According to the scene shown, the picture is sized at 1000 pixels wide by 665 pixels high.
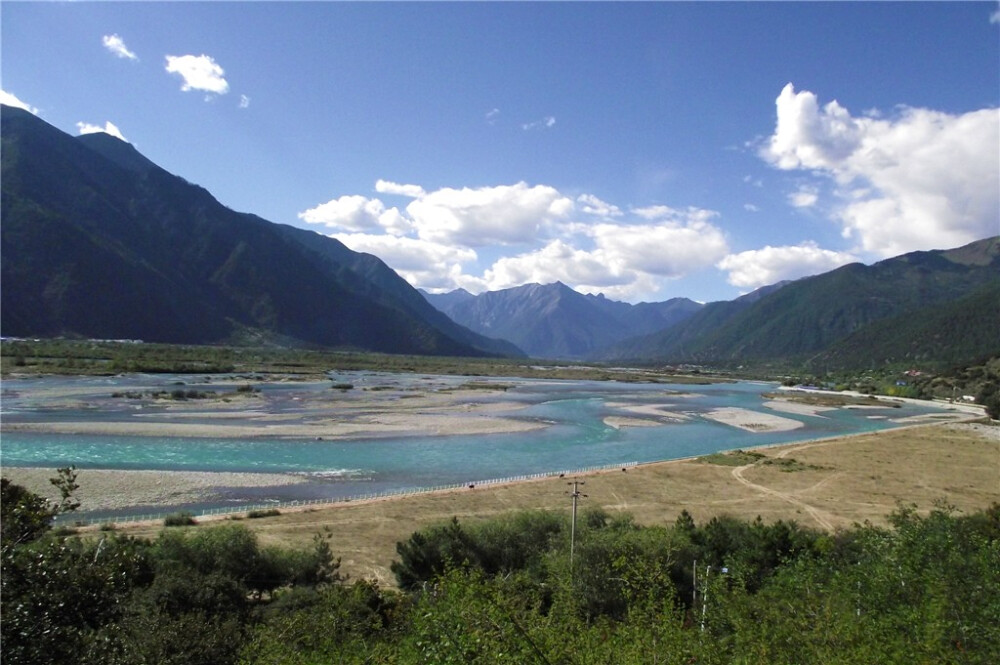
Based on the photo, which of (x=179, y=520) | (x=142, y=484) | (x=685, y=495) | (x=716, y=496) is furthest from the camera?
(x=685, y=495)

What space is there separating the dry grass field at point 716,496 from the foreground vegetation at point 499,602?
20.0ft

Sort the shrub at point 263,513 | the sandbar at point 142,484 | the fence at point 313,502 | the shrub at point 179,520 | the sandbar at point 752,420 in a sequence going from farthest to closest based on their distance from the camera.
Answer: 1. the sandbar at point 752,420
2. the sandbar at point 142,484
3. the shrub at point 263,513
4. the fence at point 313,502
5. the shrub at point 179,520

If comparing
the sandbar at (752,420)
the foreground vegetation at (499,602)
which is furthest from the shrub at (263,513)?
the sandbar at (752,420)

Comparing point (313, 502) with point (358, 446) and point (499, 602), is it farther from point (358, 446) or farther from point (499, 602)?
point (499, 602)

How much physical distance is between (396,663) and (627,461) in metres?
44.2

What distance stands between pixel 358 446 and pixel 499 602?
45.8 m

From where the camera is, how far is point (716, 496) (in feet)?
125

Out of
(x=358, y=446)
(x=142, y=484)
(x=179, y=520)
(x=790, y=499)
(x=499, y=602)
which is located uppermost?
(x=499, y=602)

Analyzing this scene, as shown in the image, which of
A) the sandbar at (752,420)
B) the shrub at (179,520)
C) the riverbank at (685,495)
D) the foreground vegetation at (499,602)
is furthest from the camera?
the sandbar at (752,420)

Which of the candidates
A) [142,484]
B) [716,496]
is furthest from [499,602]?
[142,484]

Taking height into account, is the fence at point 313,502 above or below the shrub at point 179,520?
below

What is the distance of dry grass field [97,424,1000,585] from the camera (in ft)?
91.5

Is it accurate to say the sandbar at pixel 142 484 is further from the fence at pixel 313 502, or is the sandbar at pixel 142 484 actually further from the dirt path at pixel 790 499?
the dirt path at pixel 790 499

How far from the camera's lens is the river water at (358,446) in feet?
135
